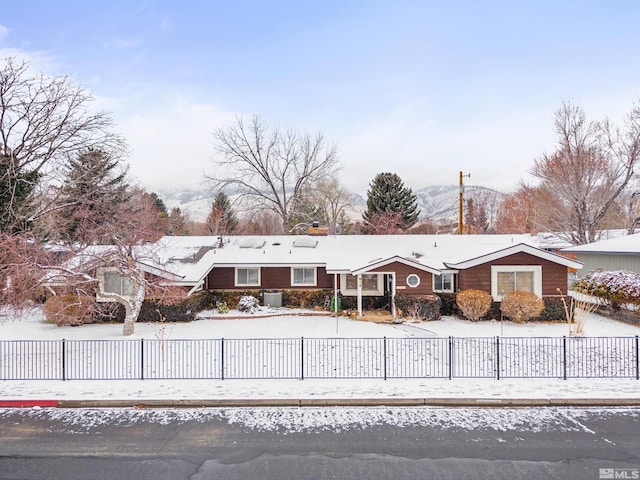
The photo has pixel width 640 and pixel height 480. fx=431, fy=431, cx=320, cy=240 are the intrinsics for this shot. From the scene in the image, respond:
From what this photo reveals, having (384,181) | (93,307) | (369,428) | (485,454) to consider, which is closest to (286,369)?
(369,428)

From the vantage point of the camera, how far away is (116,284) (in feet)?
76.7

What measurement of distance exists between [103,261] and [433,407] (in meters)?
15.7

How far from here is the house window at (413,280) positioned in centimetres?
2297

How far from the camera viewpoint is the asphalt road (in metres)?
7.54

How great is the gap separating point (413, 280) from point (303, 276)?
686cm

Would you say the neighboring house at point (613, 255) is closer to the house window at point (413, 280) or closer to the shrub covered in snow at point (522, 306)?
the shrub covered in snow at point (522, 306)

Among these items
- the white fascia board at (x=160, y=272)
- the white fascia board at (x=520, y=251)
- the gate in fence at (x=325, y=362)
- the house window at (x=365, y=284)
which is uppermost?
the white fascia board at (x=520, y=251)

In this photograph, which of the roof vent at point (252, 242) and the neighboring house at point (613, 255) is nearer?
the neighboring house at point (613, 255)

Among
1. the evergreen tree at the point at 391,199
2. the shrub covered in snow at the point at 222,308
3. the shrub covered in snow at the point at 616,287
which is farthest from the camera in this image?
the evergreen tree at the point at 391,199

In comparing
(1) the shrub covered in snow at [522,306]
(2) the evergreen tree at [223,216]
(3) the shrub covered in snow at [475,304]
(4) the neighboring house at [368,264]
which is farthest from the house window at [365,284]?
(2) the evergreen tree at [223,216]

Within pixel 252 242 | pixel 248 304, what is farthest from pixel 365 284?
pixel 252 242

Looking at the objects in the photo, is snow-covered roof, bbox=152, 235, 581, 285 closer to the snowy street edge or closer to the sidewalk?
the sidewalk

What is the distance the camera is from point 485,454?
814 cm

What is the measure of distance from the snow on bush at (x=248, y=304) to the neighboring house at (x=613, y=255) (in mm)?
→ 22165
